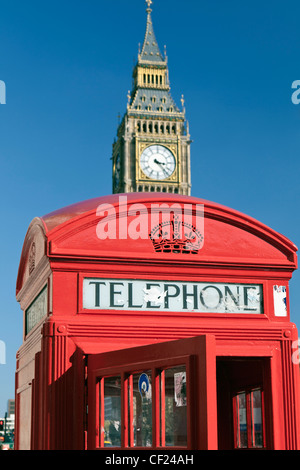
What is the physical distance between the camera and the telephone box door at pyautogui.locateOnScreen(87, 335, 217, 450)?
338 inches

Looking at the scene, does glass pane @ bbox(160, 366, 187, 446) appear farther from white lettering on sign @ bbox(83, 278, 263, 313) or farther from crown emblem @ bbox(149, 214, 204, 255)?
crown emblem @ bbox(149, 214, 204, 255)

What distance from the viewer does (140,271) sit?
11.8 meters

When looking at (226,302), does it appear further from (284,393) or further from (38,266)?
(38,266)

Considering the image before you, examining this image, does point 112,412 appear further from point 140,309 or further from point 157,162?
point 157,162

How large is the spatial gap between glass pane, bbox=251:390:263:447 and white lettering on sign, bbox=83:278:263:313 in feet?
4.92

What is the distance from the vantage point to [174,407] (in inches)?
363

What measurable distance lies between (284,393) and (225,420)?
8.18ft

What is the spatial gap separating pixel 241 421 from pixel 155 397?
4.23 meters

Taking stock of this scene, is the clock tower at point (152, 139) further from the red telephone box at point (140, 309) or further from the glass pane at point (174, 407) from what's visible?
the glass pane at point (174, 407)

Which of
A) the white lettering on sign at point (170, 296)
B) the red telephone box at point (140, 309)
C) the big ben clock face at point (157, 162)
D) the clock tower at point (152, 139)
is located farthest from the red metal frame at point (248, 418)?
the big ben clock face at point (157, 162)

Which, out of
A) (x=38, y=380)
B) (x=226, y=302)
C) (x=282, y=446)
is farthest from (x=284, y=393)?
(x=38, y=380)

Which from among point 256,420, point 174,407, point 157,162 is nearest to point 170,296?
point 256,420

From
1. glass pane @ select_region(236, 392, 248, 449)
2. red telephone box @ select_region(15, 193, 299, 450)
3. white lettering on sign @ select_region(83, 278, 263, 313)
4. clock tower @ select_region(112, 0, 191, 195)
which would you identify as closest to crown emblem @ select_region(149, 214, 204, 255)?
red telephone box @ select_region(15, 193, 299, 450)

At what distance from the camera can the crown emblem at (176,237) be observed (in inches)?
472
